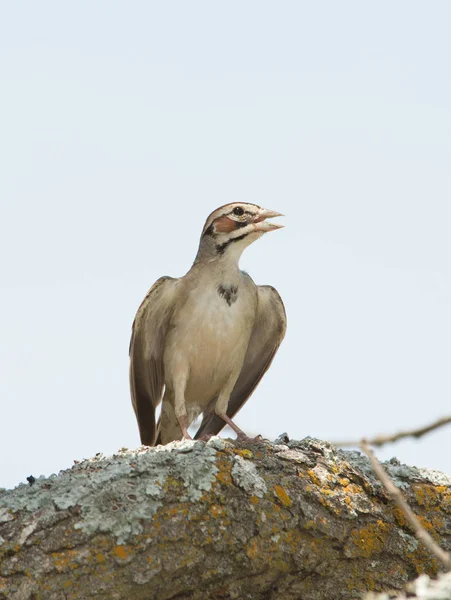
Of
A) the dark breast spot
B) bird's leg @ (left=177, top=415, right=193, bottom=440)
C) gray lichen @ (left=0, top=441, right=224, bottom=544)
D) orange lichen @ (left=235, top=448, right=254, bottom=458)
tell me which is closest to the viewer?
gray lichen @ (left=0, top=441, right=224, bottom=544)

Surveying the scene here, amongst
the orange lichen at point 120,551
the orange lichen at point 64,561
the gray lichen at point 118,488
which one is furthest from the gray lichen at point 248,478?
the orange lichen at point 64,561

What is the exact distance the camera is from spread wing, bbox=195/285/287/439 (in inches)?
351

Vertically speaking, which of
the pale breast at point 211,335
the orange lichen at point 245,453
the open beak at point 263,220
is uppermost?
the open beak at point 263,220

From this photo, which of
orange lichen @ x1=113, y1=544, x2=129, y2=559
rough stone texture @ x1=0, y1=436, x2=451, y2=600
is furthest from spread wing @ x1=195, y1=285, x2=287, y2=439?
orange lichen @ x1=113, y1=544, x2=129, y2=559

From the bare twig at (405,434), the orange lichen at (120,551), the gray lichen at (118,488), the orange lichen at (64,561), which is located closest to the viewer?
the bare twig at (405,434)

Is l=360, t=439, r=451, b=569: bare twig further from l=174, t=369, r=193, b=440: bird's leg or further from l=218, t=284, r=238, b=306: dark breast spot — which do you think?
l=218, t=284, r=238, b=306: dark breast spot

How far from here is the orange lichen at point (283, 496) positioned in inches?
227

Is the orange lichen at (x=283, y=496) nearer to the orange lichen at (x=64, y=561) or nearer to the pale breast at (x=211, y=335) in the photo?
the orange lichen at (x=64, y=561)

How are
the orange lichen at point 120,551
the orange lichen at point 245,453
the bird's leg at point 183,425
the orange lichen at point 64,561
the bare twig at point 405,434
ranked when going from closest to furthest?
the bare twig at point 405,434
the orange lichen at point 64,561
the orange lichen at point 120,551
the orange lichen at point 245,453
the bird's leg at point 183,425

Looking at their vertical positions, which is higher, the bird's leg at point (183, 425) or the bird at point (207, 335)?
the bird at point (207, 335)

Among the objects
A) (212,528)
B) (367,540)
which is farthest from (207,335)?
(212,528)

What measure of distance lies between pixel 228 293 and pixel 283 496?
307 centimetres

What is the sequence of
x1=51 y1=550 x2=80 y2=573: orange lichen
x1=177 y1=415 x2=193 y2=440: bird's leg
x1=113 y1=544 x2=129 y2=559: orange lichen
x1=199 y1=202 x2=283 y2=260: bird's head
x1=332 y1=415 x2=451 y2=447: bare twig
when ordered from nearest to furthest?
1. x1=332 y1=415 x2=451 y2=447: bare twig
2. x1=51 y1=550 x2=80 y2=573: orange lichen
3. x1=113 y1=544 x2=129 y2=559: orange lichen
4. x1=177 y1=415 x2=193 y2=440: bird's leg
5. x1=199 y1=202 x2=283 y2=260: bird's head

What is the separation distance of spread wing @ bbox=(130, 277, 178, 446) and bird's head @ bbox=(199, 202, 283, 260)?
0.51 meters
